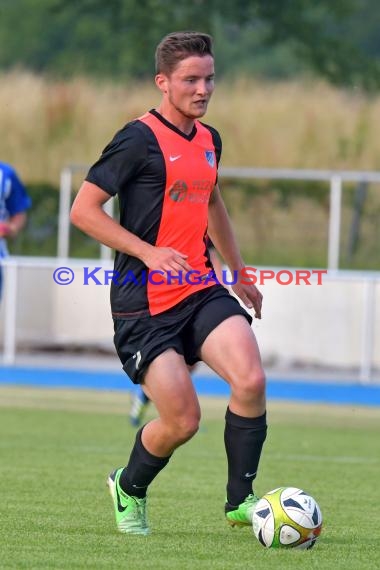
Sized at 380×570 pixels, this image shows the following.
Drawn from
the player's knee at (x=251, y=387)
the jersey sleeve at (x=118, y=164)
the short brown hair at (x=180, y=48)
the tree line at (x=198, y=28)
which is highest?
the tree line at (x=198, y=28)

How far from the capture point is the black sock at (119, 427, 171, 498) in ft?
19.7

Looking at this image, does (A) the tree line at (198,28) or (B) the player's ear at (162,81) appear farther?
(A) the tree line at (198,28)

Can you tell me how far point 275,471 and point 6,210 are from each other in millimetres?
4566

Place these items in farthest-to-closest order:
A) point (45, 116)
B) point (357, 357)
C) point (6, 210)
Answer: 1. point (45, 116)
2. point (357, 357)
3. point (6, 210)

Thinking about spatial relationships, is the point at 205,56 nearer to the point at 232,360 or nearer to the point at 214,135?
the point at 214,135

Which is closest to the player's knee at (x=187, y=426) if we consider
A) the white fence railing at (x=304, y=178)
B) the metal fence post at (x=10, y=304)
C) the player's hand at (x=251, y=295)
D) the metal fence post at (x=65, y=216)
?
the player's hand at (x=251, y=295)

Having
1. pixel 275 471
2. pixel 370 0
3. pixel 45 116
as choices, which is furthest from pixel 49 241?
pixel 370 0

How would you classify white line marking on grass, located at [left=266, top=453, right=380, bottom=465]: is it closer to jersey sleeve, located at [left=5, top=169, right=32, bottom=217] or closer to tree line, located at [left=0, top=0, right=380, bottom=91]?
jersey sleeve, located at [left=5, top=169, right=32, bottom=217]

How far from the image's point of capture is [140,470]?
19.8 feet

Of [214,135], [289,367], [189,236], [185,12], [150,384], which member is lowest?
[289,367]

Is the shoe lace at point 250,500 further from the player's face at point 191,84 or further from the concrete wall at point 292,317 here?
the concrete wall at point 292,317

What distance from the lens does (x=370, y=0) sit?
43.4 m

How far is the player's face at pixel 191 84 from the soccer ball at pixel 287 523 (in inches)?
64.9

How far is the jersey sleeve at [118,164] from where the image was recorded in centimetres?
581
